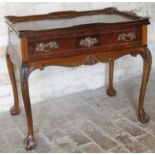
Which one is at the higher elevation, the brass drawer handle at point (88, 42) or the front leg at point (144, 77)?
the brass drawer handle at point (88, 42)

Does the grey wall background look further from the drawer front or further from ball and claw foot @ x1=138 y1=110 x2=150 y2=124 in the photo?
ball and claw foot @ x1=138 y1=110 x2=150 y2=124

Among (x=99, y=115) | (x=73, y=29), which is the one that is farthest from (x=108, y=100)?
(x=73, y=29)

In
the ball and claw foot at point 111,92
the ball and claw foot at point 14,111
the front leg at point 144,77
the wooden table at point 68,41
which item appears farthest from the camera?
the ball and claw foot at point 111,92

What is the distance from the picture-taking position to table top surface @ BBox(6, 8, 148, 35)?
2.09 meters

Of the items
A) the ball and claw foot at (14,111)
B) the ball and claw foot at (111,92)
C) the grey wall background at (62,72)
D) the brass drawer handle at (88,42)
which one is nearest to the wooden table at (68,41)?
the brass drawer handle at (88,42)

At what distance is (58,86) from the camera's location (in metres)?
2.84

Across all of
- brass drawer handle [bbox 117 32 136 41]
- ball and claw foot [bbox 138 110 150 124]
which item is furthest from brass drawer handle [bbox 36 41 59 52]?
ball and claw foot [bbox 138 110 150 124]

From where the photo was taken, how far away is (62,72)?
9.24ft

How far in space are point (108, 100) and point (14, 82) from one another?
89 cm

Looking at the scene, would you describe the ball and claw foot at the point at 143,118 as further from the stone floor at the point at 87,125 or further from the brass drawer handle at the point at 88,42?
the brass drawer handle at the point at 88,42

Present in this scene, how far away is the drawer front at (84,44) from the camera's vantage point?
1937 millimetres

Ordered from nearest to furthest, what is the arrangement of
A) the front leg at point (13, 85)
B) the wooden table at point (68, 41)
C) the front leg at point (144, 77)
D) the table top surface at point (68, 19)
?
the wooden table at point (68, 41)
the table top surface at point (68, 19)
the front leg at point (144, 77)
the front leg at point (13, 85)

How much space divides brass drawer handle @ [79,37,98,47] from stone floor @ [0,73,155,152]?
68 centimetres

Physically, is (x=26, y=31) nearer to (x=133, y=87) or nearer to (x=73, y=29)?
(x=73, y=29)
